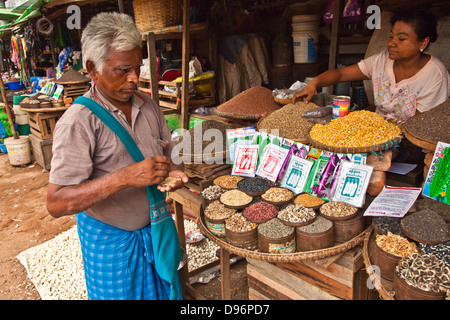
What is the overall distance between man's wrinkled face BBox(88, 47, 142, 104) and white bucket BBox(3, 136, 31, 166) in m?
5.71

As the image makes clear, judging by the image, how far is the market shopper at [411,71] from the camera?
2.03m

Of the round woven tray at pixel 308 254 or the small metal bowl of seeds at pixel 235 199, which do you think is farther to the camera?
the small metal bowl of seeds at pixel 235 199

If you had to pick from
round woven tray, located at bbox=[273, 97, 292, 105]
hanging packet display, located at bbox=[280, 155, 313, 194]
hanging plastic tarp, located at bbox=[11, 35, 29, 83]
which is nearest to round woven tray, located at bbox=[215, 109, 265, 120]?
round woven tray, located at bbox=[273, 97, 292, 105]

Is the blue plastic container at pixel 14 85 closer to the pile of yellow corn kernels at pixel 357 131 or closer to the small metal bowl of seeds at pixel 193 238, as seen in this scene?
the small metal bowl of seeds at pixel 193 238

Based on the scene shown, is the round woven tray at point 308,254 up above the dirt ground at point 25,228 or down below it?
above

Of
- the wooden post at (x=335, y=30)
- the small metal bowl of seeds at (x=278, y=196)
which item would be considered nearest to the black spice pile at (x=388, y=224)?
the small metal bowl of seeds at (x=278, y=196)

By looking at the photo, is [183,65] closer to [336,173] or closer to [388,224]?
[336,173]

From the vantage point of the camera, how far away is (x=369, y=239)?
149cm

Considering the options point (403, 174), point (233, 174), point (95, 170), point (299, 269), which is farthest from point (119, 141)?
point (403, 174)

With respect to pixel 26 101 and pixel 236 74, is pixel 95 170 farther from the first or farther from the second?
pixel 26 101

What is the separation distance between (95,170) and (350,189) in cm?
117

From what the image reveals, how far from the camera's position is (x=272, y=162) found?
196 cm

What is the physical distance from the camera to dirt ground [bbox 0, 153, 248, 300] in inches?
114

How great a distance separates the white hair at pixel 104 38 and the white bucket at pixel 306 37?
2747 millimetres
